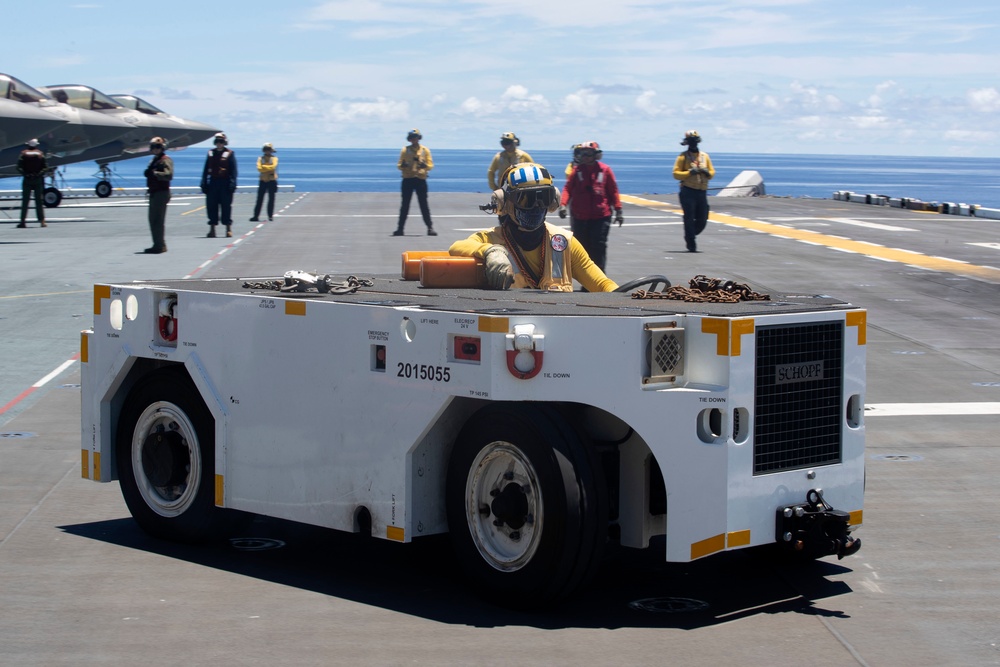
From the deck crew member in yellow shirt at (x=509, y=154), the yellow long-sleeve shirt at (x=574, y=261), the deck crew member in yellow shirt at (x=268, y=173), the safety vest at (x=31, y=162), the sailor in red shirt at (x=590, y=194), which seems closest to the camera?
the yellow long-sleeve shirt at (x=574, y=261)

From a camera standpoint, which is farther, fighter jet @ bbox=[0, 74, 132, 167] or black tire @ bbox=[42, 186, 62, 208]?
black tire @ bbox=[42, 186, 62, 208]

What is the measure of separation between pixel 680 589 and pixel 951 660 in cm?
132

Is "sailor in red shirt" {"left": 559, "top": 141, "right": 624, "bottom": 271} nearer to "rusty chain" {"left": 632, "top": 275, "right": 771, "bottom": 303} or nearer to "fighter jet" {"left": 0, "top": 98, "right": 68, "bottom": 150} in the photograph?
"rusty chain" {"left": 632, "top": 275, "right": 771, "bottom": 303}

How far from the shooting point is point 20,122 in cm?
3247

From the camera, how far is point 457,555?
575 centimetres

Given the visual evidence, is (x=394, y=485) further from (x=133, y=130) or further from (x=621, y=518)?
(x=133, y=130)

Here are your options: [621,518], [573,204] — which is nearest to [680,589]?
[621,518]

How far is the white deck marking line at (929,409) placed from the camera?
10.5 m

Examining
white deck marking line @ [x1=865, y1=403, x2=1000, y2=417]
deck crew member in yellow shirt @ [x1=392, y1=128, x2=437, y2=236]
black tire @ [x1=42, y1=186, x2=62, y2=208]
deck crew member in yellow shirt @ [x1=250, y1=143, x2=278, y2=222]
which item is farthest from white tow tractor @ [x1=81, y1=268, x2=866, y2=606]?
black tire @ [x1=42, y1=186, x2=62, y2=208]

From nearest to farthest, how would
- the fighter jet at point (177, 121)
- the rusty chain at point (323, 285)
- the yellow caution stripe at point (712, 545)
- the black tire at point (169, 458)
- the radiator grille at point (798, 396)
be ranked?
the yellow caution stripe at point (712, 545) → the radiator grille at point (798, 396) → the rusty chain at point (323, 285) → the black tire at point (169, 458) → the fighter jet at point (177, 121)

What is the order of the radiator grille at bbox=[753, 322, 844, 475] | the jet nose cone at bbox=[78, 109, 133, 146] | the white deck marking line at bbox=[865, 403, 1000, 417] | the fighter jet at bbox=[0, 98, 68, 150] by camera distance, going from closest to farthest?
the radiator grille at bbox=[753, 322, 844, 475] → the white deck marking line at bbox=[865, 403, 1000, 417] → the fighter jet at bbox=[0, 98, 68, 150] → the jet nose cone at bbox=[78, 109, 133, 146]

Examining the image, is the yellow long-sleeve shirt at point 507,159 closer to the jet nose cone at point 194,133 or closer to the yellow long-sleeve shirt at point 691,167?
the yellow long-sleeve shirt at point 691,167

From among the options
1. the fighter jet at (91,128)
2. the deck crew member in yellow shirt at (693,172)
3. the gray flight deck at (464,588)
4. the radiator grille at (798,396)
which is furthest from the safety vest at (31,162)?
the radiator grille at (798,396)

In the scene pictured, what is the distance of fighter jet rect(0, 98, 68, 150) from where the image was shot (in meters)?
32.3
